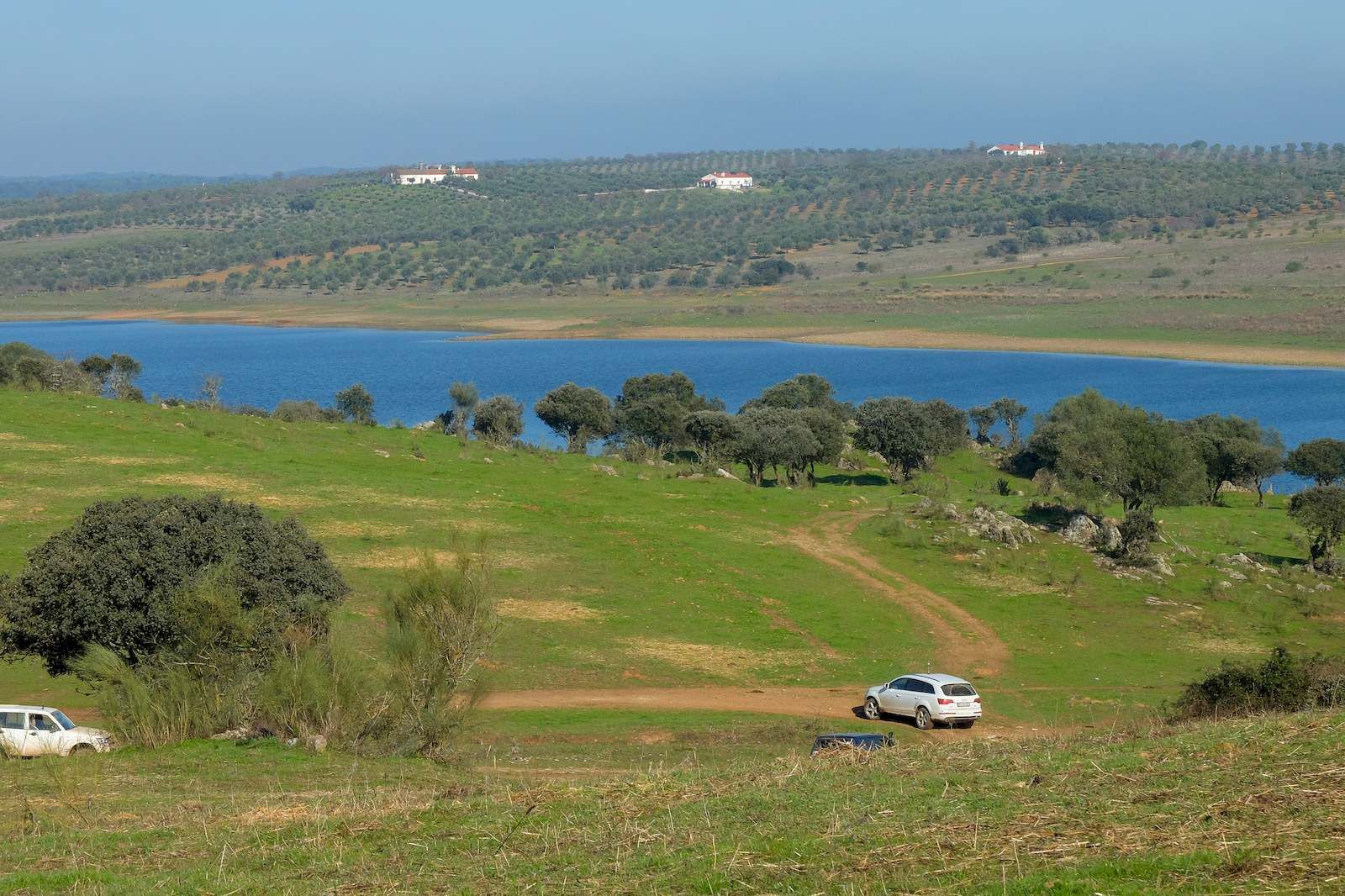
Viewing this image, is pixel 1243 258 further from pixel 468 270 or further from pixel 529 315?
pixel 468 270

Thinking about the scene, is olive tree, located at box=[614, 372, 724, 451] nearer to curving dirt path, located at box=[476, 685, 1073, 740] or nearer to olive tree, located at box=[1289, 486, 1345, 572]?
olive tree, located at box=[1289, 486, 1345, 572]

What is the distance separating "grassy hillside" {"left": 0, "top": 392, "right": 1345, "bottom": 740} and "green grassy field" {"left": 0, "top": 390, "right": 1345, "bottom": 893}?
0.14 m

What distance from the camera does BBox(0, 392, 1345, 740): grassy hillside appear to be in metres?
28.4

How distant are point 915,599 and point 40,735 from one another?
22728mm

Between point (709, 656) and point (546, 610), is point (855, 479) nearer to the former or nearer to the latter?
point (546, 610)

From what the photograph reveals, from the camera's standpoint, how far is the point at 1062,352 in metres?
122

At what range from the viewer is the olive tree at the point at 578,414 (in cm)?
6831

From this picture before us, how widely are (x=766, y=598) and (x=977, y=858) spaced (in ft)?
80.9

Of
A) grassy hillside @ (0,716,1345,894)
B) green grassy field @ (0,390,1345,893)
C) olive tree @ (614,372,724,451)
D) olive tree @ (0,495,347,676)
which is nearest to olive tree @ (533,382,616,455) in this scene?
olive tree @ (614,372,724,451)

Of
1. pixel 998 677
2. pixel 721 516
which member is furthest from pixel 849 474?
pixel 998 677

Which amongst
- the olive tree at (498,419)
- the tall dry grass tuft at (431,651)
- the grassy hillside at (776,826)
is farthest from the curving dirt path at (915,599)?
the olive tree at (498,419)

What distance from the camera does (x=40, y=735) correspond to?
19.0 meters

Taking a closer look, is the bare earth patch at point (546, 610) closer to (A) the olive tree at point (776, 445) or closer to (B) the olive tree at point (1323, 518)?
(B) the olive tree at point (1323, 518)

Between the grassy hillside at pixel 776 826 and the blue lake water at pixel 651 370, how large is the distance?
64.5 metres
